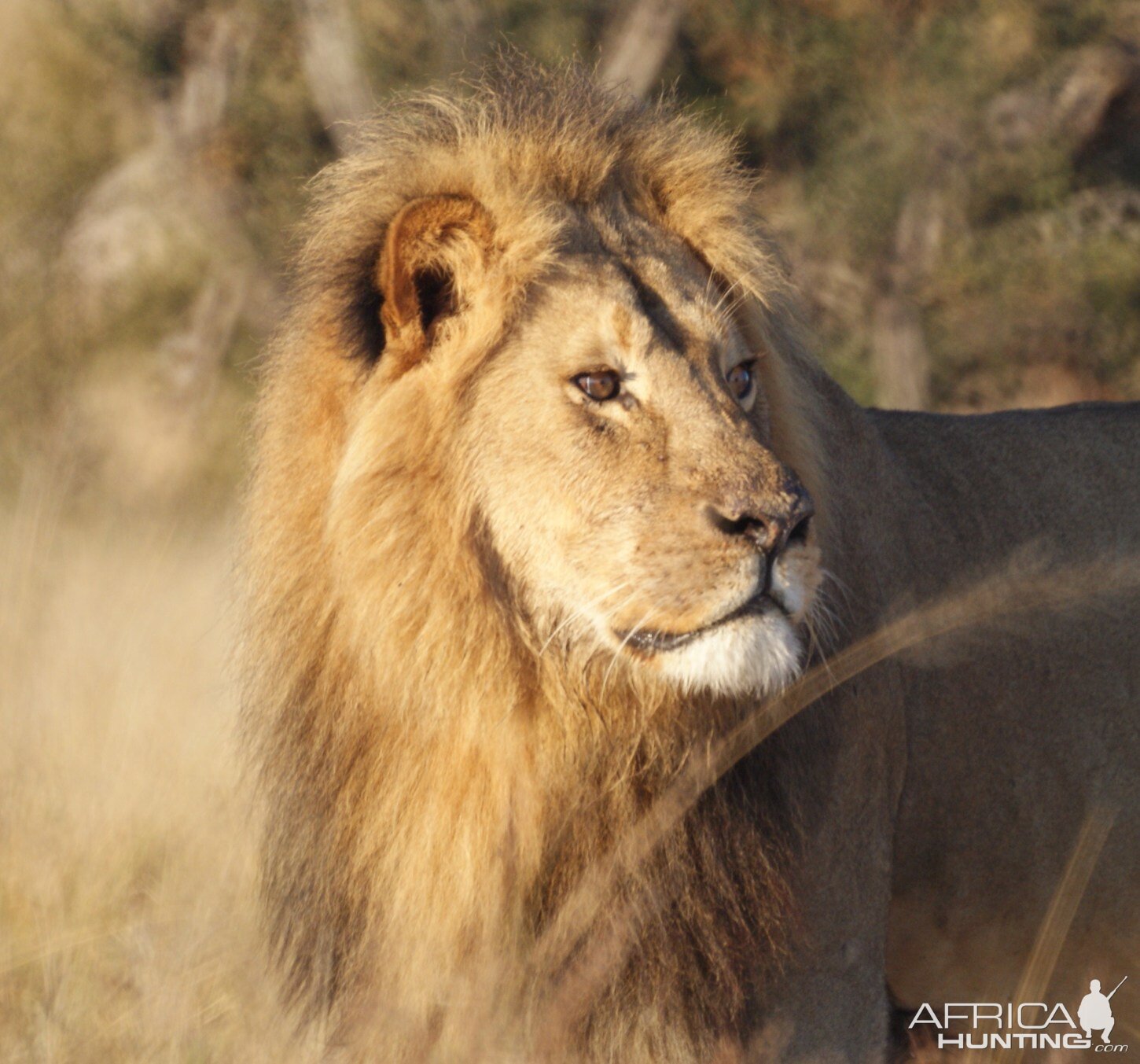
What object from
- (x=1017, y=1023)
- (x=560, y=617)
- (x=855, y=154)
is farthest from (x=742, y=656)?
(x=855, y=154)

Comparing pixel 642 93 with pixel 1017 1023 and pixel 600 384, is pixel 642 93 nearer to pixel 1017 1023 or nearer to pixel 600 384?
pixel 1017 1023

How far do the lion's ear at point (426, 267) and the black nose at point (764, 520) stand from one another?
784 mm

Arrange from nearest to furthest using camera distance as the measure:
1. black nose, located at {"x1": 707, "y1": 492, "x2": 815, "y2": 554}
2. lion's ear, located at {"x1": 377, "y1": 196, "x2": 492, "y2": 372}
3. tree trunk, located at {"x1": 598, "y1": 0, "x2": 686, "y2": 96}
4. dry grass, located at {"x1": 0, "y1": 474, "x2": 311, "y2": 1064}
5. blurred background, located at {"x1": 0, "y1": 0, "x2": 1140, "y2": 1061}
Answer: black nose, located at {"x1": 707, "y1": 492, "x2": 815, "y2": 554} < lion's ear, located at {"x1": 377, "y1": 196, "x2": 492, "y2": 372} < dry grass, located at {"x1": 0, "y1": 474, "x2": 311, "y2": 1064} < blurred background, located at {"x1": 0, "y1": 0, "x2": 1140, "y2": 1061} < tree trunk, located at {"x1": 598, "y1": 0, "x2": 686, "y2": 96}

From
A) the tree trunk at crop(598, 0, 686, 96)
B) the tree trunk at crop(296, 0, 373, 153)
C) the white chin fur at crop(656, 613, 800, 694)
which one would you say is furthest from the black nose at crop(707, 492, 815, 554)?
the tree trunk at crop(598, 0, 686, 96)

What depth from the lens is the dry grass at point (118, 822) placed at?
4.11 metres

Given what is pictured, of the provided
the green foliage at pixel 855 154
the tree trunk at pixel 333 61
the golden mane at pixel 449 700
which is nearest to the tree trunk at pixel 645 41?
the green foliage at pixel 855 154

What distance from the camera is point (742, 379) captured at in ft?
11.0

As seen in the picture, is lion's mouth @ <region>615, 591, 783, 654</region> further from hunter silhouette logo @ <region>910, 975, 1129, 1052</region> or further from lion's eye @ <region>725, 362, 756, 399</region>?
hunter silhouette logo @ <region>910, 975, 1129, 1052</region>

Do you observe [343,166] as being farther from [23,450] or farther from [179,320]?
[179,320]

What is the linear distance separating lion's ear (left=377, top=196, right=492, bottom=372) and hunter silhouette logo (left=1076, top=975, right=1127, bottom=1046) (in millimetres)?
2497

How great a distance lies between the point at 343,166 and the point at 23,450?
8.02 m

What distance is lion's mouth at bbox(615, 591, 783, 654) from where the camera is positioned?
2.84 metres

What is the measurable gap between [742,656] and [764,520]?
25 cm

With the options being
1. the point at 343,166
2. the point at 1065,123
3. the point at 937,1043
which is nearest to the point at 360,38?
the point at 1065,123
